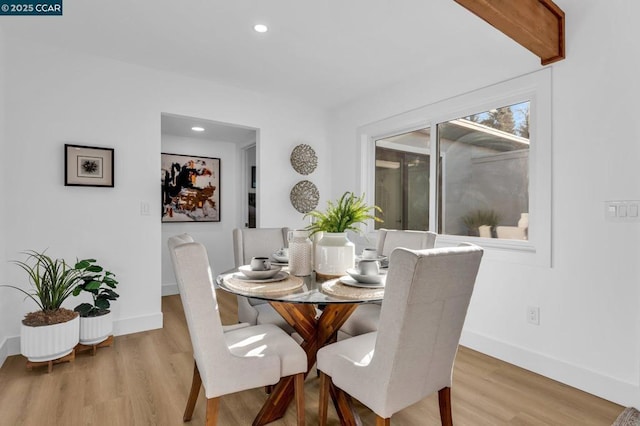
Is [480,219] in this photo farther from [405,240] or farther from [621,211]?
[621,211]

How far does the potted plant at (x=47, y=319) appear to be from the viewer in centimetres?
227

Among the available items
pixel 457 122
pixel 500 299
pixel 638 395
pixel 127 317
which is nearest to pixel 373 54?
pixel 457 122

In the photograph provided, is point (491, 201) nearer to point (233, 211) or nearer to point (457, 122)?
point (457, 122)

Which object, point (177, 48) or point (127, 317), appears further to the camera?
point (127, 317)

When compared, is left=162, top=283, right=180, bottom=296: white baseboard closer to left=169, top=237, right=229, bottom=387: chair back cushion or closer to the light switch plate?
left=169, top=237, right=229, bottom=387: chair back cushion

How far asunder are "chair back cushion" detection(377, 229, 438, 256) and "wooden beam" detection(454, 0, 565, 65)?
51.9 inches

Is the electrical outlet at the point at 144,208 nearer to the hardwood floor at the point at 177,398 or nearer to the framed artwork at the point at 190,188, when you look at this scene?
the hardwood floor at the point at 177,398

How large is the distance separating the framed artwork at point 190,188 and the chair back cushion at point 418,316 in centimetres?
403

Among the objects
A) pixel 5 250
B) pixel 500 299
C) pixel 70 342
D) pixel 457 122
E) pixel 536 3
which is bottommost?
pixel 70 342

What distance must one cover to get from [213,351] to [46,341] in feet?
5.54

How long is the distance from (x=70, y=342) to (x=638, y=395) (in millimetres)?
3636

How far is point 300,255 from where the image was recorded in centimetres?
198

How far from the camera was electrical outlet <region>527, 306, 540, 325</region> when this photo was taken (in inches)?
95.2

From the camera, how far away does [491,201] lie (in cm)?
285
